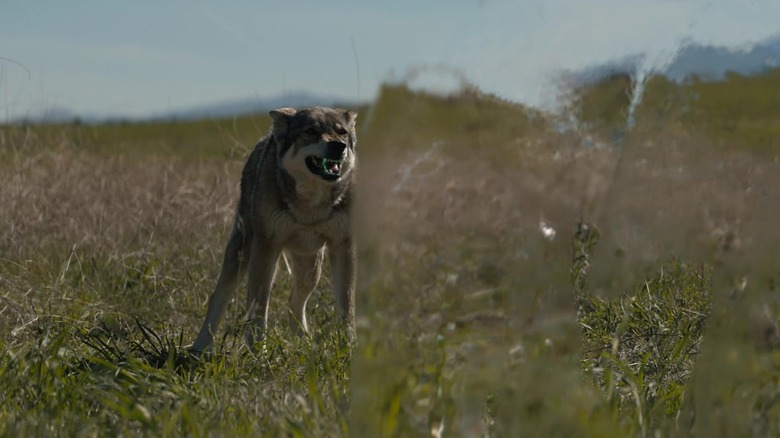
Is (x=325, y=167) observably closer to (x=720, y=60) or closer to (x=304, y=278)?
(x=304, y=278)

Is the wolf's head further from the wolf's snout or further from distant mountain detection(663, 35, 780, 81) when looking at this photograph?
distant mountain detection(663, 35, 780, 81)

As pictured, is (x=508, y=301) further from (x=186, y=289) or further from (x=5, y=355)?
(x=186, y=289)

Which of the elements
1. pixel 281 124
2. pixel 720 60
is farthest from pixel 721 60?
pixel 281 124

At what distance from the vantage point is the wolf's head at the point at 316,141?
7.68 m

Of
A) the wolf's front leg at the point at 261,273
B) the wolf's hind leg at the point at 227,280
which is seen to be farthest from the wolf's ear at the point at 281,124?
the wolf's front leg at the point at 261,273

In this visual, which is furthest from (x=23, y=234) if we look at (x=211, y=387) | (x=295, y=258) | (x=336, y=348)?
(x=211, y=387)

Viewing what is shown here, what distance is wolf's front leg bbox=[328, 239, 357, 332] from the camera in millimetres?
7525

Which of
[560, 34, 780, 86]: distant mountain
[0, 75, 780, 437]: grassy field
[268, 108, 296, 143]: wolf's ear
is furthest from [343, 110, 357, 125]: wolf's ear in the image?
[560, 34, 780, 86]: distant mountain

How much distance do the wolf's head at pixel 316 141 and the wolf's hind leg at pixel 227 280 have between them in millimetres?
606

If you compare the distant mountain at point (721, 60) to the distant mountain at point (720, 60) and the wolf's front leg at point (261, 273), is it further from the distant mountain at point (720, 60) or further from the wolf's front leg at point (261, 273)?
the wolf's front leg at point (261, 273)

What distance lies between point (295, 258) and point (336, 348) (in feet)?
9.87

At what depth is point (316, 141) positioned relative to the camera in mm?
7789

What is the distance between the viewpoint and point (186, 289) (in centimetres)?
759

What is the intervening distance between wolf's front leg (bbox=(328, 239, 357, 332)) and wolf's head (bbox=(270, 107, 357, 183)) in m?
0.47
